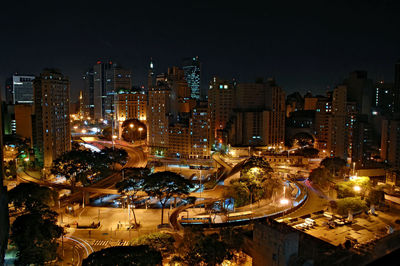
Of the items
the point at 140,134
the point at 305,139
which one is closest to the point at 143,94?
the point at 140,134

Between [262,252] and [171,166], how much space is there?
30.5 m

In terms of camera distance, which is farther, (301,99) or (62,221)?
(301,99)

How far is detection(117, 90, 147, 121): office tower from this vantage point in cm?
6056

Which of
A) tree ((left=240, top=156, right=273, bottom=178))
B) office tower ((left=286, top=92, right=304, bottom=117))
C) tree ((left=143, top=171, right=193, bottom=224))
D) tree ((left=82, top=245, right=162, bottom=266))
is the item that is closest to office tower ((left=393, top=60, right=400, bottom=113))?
office tower ((left=286, top=92, right=304, bottom=117))

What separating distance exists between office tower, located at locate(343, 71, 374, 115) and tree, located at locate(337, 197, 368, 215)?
26.1 meters

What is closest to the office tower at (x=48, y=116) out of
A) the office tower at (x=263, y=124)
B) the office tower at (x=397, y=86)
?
the office tower at (x=263, y=124)

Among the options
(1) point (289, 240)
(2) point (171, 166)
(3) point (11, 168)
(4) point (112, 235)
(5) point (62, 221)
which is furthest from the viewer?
(2) point (171, 166)

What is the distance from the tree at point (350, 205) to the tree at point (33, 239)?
1806 centimetres

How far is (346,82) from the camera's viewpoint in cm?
4731

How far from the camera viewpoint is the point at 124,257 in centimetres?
1045

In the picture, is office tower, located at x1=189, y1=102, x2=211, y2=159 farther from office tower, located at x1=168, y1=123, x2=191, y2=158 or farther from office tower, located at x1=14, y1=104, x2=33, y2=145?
office tower, located at x1=14, y1=104, x2=33, y2=145

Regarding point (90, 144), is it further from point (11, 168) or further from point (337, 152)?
point (337, 152)

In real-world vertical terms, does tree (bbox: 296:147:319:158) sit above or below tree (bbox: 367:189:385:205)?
above

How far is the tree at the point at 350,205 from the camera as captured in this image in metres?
21.6
